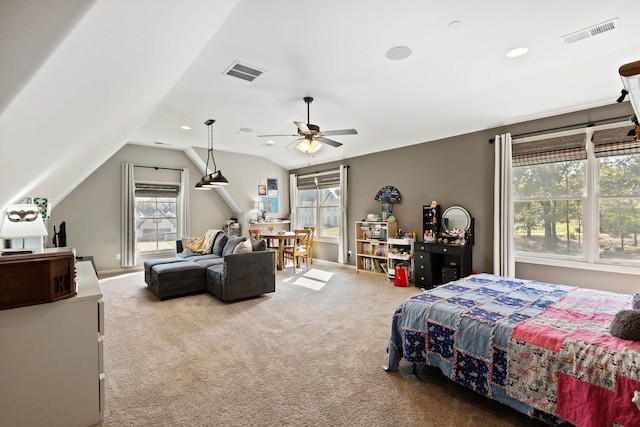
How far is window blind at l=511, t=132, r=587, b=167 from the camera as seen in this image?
395 centimetres

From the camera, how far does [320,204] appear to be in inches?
315

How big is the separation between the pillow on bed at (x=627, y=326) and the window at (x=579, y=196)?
2.66 meters

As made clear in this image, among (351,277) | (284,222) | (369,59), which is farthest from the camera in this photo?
(284,222)

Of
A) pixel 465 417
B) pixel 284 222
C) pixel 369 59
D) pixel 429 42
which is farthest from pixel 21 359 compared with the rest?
pixel 284 222

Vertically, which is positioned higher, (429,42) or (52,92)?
(429,42)

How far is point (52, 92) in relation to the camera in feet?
4.33

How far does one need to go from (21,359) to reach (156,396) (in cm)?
88

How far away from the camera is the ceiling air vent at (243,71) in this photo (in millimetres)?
3250

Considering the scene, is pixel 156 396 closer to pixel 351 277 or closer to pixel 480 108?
pixel 351 277

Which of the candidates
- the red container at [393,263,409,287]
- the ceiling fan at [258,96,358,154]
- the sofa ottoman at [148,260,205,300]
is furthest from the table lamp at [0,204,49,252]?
the red container at [393,263,409,287]

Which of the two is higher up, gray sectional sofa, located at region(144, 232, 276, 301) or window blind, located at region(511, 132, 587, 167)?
window blind, located at region(511, 132, 587, 167)

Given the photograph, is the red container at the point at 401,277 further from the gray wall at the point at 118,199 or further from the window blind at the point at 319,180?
the gray wall at the point at 118,199

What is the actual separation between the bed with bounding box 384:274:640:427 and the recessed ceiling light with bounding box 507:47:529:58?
230 centimetres

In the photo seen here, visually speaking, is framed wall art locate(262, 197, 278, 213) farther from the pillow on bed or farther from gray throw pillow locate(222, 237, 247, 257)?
the pillow on bed
